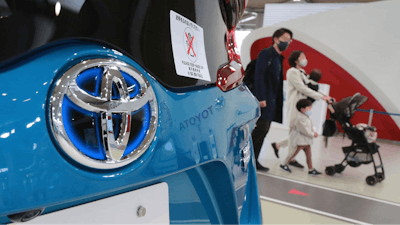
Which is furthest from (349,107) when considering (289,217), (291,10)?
(291,10)

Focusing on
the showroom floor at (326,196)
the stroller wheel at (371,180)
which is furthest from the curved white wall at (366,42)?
the stroller wheel at (371,180)

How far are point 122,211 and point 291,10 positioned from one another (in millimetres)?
8431

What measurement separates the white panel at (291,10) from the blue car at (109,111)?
311 inches

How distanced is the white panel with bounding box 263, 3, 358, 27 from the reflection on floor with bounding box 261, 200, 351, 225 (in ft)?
21.8

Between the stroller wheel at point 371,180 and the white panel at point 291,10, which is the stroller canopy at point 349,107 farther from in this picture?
the white panel at point 291,10

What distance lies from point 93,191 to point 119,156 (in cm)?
7

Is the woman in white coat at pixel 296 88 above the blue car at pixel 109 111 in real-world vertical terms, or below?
below

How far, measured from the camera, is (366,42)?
616 cm

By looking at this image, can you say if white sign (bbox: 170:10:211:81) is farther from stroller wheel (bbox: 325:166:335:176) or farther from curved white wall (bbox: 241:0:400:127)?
curved white wall (bbox: 241:0:400:127)

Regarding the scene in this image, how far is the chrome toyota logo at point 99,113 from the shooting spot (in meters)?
0.41

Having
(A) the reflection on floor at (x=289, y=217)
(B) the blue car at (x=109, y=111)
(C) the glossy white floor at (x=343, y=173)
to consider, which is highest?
(B) the blue car at (x=109, y=111)

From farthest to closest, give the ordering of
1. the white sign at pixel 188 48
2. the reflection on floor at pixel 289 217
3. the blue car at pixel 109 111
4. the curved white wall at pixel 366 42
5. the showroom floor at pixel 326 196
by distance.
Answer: the curved white wall at pixel 366 42 → the showroom floor at pixel 326 196 → the reflection on floor at pixel 289 217 → the white sign at pixel 188 48 → the blue car at pixel 109 111

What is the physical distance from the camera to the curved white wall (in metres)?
5.89

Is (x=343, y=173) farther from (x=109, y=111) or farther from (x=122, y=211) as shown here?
(x=109, y=111)
